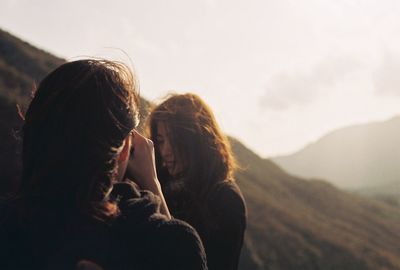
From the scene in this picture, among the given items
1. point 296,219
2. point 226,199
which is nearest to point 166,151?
point 226,199

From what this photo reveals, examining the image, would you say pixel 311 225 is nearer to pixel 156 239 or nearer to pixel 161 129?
pixel 161 129

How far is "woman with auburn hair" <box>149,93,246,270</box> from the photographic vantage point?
3.98 metres

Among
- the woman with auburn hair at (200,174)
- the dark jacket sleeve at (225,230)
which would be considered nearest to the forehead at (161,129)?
the woman with auburn hair at (200,174)

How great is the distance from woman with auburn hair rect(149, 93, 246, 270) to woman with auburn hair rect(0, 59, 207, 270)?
2086 millimetres

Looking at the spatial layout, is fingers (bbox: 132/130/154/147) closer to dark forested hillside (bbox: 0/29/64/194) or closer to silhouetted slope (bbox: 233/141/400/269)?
dark forested hillside (bbox: 0/29/64/194)

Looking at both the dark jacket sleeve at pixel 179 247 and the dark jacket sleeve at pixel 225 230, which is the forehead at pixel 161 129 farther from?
the dark jacket sleeve at pixel 179 247

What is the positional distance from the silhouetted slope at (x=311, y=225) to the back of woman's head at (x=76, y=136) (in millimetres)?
21109

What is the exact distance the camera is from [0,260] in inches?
69.6

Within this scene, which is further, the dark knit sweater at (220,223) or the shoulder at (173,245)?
the dark knit sweater at (220,223)

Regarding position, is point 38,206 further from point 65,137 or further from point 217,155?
point 217,155

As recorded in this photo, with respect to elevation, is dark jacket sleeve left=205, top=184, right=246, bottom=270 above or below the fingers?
below

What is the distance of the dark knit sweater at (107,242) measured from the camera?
172 centimetres

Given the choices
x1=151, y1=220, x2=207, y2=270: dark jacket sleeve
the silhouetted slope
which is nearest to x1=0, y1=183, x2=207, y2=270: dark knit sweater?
x1=151, y1=220, x2=207, y2=270: dark jacket sleeve

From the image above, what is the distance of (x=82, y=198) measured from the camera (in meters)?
1.78
